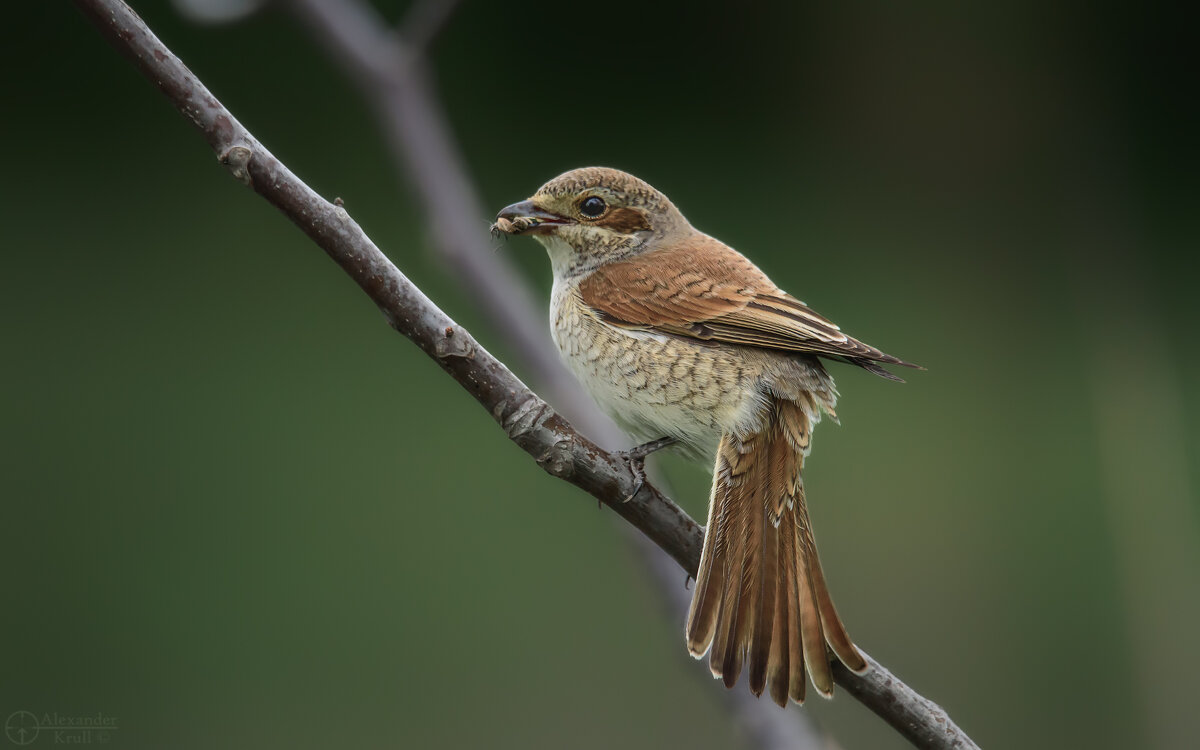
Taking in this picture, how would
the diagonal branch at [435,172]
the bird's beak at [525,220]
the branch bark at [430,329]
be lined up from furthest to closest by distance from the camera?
the diagonal branch at [435,172], the bird's beak at [525,220], the branch bark at [430,329]

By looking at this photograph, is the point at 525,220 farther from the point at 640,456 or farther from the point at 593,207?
the point at 640,456

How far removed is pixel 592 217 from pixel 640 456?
656mm

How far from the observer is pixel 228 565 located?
3959 millimetres

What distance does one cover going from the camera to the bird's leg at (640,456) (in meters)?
1.53

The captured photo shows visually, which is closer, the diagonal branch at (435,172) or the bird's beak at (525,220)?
the bird's beak at (525,220)

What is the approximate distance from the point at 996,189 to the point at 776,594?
3578 millimetres

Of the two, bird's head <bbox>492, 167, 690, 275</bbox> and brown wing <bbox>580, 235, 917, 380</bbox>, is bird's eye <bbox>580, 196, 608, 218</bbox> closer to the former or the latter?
bird's head <bbox>492, 167, 690, 275</bbox>

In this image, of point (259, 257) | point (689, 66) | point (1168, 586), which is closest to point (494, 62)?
point (689, 66)

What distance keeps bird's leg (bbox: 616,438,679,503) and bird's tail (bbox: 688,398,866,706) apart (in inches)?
4.5

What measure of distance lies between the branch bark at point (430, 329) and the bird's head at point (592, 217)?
2.34 ft

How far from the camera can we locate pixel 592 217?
228cm

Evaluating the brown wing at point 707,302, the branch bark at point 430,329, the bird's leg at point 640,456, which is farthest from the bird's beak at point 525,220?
the branch bark at point 430,329

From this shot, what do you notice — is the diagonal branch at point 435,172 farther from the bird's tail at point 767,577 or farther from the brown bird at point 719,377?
the bird's tail at point 767,577

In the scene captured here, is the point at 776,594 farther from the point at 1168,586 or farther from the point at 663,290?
the point at 1168,586
